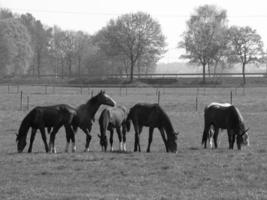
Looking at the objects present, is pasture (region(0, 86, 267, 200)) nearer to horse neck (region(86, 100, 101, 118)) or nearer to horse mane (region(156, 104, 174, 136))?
horse mane (region(156, 104, 174, 136))

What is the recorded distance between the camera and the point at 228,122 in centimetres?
1744

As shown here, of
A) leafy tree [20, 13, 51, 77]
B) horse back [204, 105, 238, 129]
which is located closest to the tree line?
leafy tree [20, 13, 51, 77]

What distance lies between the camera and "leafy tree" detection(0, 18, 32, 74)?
8475 cm

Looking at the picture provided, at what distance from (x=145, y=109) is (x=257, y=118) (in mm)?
15645

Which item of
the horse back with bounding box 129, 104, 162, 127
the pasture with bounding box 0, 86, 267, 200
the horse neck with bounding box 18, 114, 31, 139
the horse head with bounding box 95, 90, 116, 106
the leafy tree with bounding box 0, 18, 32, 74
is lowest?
the pasture with bounding box 0, 86, 267, 200

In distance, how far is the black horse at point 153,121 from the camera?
16.3 metres

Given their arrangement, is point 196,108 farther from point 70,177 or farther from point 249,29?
point 249,29

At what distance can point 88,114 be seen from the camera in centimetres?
1730

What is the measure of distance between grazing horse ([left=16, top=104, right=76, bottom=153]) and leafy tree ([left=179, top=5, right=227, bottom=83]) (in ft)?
235

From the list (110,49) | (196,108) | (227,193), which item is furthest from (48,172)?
(110,49)

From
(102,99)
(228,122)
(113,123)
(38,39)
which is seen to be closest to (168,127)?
(113,123)

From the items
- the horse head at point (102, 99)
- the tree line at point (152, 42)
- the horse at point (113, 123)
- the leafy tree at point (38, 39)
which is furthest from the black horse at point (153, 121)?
the leafy tree at point (38, 39)

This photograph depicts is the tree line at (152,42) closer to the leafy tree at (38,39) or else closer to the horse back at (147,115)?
the leafy tree at (38,39)

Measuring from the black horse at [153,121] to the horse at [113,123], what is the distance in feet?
1.13
